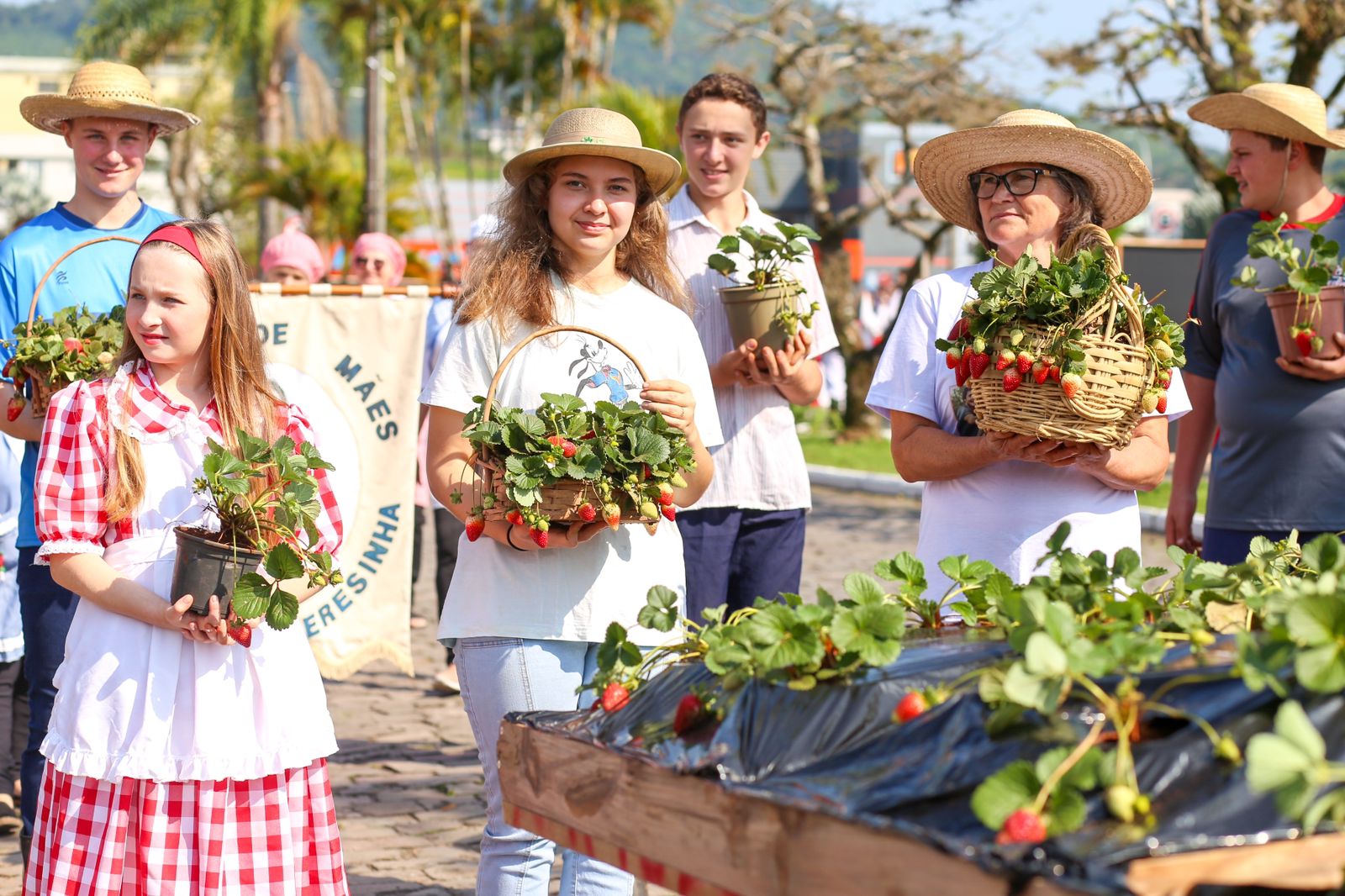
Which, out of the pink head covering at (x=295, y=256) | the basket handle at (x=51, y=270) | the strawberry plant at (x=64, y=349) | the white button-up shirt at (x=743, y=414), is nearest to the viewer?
the strawberry plant at (x=64, y=349)

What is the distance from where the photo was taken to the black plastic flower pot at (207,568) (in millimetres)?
3025

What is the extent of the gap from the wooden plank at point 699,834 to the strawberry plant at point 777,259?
2.26 metres

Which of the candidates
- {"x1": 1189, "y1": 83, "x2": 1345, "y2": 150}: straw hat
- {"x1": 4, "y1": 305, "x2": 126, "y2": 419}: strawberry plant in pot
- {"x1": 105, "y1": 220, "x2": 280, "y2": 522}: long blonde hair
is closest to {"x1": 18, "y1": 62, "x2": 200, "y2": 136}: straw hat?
{"x1": 4, "y1": 305, "x2": 126, "y2": 419}: strawberry plant in pot

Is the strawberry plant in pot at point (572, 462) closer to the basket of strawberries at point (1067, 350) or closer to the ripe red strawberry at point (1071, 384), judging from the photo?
the basket of strawberries at point (1067, 350)

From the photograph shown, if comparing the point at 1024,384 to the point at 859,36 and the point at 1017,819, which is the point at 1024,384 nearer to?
the point at 1017,819

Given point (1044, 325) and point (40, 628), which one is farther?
point (40, 628)

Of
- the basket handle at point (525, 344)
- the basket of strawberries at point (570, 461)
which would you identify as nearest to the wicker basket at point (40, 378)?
the basket handle at point (525, 344)

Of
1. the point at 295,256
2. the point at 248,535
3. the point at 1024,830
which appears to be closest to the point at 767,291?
the point at 248,535

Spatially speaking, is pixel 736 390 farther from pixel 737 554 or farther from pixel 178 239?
pixel 178 239

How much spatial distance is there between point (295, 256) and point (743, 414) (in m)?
4.39

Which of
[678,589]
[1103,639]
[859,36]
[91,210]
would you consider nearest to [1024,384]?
[678,589]

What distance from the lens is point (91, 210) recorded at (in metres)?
4.67

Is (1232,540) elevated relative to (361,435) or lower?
lower

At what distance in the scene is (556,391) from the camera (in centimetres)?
355
